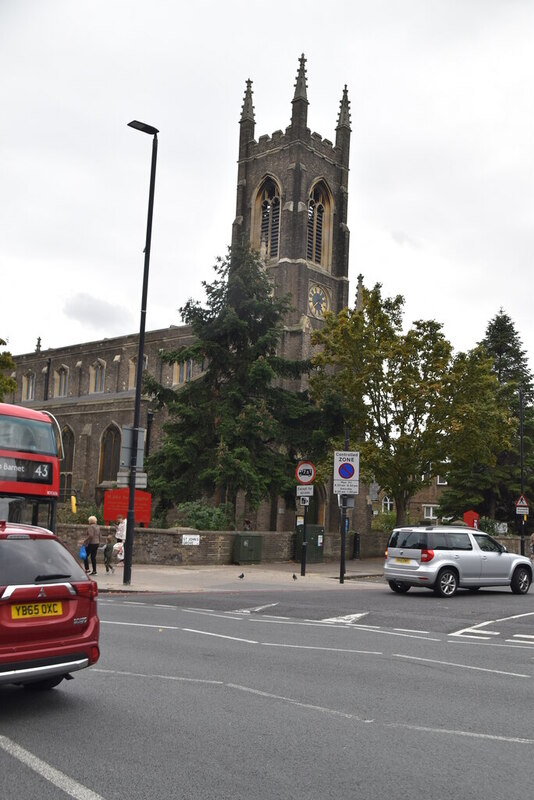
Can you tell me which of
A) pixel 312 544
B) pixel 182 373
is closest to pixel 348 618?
pixel 312 544

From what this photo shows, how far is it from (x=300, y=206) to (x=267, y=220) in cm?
314

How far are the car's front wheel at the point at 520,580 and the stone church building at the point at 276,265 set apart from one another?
26034mm

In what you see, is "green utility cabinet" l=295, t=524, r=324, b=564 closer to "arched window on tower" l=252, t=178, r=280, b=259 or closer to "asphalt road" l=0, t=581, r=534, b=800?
"asphalt road" l=0, t=581, r=534, b=800

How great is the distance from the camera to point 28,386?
214ft

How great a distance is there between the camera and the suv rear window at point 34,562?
6535mm

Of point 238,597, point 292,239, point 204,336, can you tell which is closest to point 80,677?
point 238,597

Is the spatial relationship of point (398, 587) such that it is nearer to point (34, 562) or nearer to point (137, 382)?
point (137, 382)

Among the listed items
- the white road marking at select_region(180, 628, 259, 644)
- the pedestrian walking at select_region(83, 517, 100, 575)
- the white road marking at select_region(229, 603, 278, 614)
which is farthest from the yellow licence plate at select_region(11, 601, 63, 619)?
the pedestrian walking at select_region(83, 517, 100, 575)

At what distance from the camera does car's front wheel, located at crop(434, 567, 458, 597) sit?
1869cm

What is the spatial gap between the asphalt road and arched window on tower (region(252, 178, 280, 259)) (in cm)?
4199

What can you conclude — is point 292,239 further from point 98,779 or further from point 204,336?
point 98,779

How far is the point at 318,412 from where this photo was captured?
33219 millimetres

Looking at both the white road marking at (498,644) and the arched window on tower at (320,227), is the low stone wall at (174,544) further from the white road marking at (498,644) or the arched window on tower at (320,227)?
the arched window on tower at (320,227)

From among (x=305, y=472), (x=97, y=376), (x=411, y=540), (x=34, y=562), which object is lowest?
(x=34, y=562)
